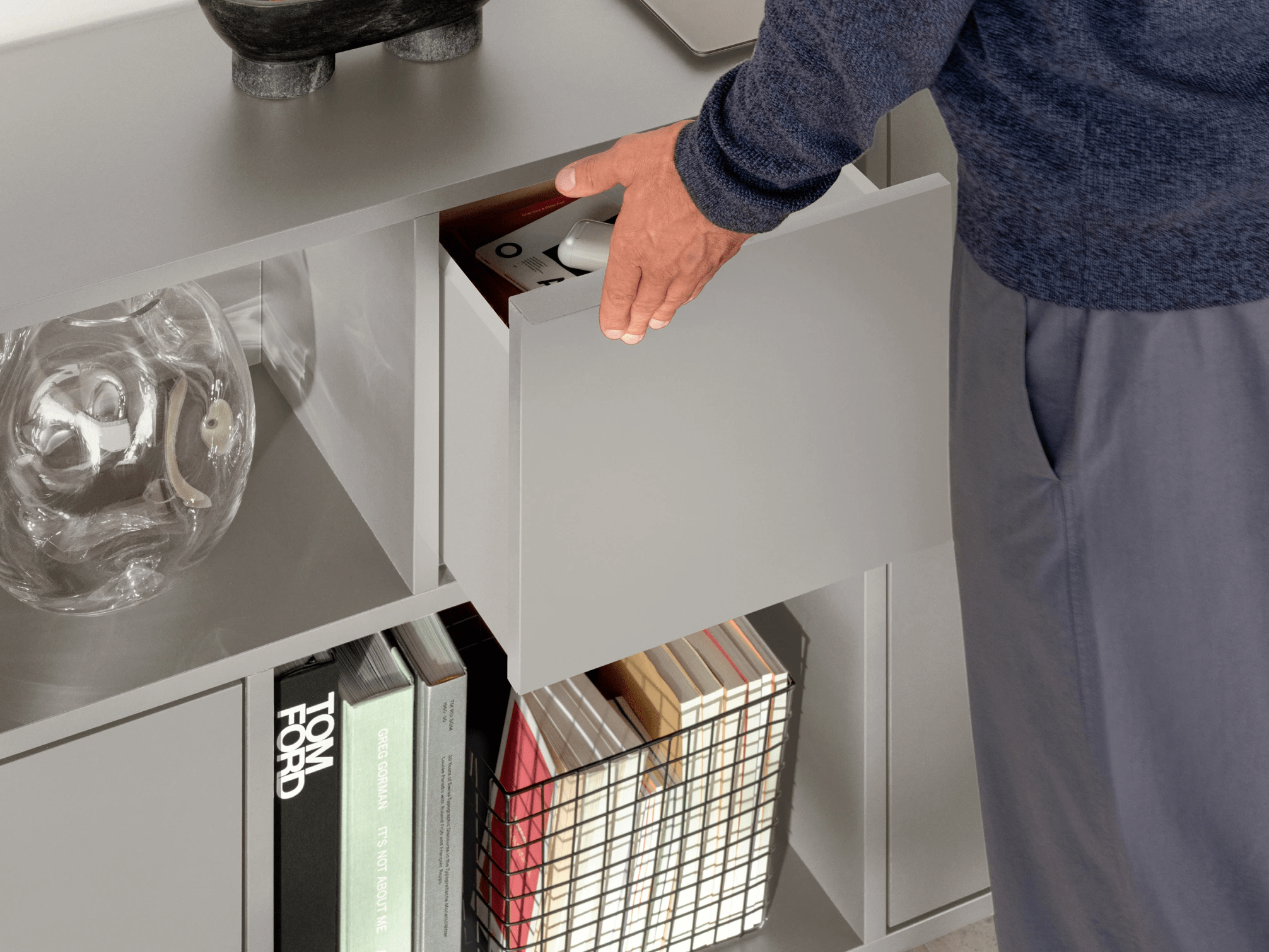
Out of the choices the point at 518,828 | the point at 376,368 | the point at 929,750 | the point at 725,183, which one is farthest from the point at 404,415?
the point at 929,750

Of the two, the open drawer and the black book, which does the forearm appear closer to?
the open drawer

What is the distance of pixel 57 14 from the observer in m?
0.96

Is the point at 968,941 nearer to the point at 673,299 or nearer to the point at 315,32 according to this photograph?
the point at 673,299

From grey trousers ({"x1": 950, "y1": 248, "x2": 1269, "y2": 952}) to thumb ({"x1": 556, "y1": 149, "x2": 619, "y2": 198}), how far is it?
8.0 inches

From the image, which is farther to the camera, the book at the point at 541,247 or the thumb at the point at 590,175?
the book at the point at 541,247

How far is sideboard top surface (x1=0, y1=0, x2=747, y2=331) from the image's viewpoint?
2.52 ft

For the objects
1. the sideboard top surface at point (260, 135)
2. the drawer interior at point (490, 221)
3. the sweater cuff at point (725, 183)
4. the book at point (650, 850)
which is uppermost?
the sweater cuff at point (725, 183)

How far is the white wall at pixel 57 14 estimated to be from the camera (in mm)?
941

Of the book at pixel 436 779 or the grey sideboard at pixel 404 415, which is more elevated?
the grey sideboard at pixel 404 415

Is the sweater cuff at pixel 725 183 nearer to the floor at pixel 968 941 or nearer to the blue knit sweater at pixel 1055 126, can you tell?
the blue knit sweater at pixel 1055 126

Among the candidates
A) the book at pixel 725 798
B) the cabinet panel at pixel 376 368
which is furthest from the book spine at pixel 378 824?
the book at pixel 725 798

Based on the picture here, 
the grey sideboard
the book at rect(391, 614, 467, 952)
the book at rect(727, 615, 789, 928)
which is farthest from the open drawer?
the book at rect(727, 615, 789, 928)

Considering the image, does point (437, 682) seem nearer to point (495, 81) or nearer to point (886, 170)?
point (495, 81)

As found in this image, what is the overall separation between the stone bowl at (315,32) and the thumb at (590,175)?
0.43 feet
